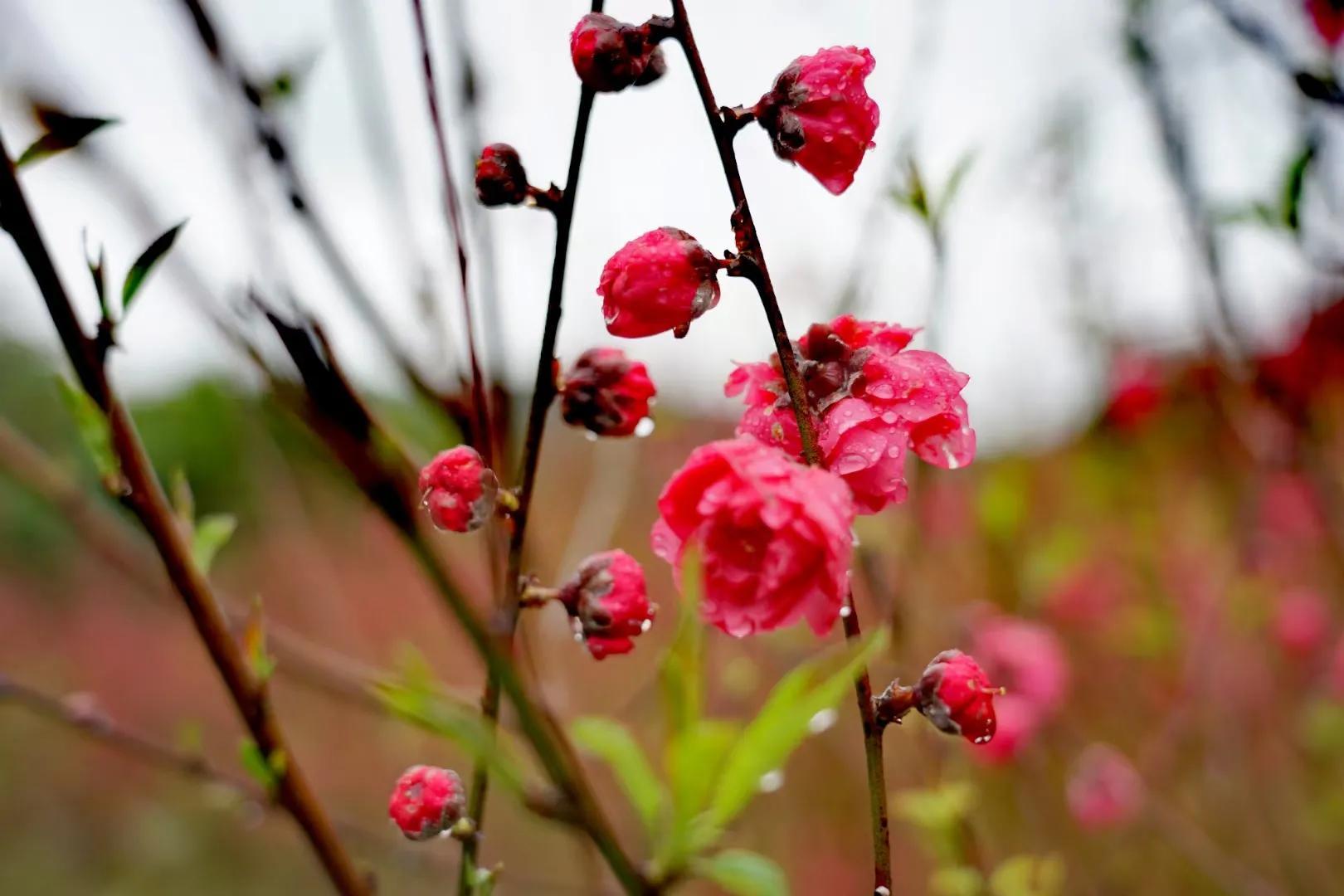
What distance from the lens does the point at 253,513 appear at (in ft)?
19.8

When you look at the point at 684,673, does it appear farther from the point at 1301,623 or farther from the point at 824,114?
the point at 1301,623

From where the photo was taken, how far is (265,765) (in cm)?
53

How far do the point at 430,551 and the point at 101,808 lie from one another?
566cm

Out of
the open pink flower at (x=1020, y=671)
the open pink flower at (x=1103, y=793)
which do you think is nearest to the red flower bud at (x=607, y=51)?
the open pink flower at (x=1020, y=671)

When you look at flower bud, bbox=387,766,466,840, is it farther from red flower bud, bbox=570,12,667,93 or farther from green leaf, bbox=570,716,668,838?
red flower bud, bbox=570,12,667,93

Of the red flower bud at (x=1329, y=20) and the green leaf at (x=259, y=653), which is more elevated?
the red flower bud at (x=1329, y=20)

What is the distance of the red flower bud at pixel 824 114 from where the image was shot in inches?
16.8

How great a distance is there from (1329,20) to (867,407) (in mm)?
608

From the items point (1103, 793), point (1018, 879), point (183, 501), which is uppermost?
point (183, 501)

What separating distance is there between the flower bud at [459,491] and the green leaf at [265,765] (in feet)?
0.69

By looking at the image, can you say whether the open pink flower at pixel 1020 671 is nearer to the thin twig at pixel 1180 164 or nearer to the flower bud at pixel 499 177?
the thin twig at pixel 1180 164

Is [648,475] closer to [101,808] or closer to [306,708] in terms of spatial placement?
[306,708]

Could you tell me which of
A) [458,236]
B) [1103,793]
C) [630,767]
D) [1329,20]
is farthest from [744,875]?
[1103,793]

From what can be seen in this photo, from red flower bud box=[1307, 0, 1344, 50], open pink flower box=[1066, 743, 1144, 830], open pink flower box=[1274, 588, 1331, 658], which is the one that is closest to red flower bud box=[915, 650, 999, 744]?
red flower bud box=[1307, 0, 1344, 50]
